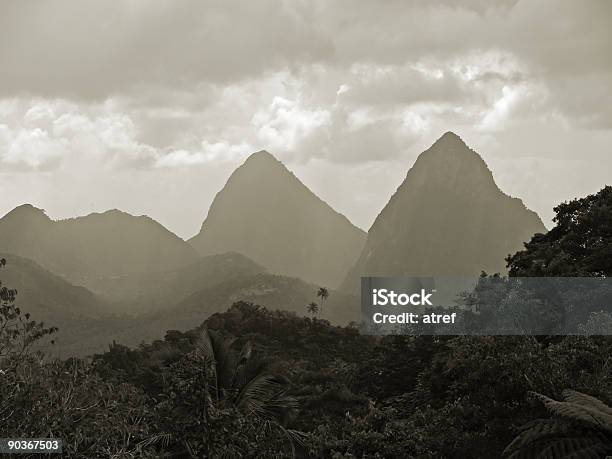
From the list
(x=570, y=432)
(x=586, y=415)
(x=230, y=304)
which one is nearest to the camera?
(x=586, y=415)

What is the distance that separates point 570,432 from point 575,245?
16.4 m

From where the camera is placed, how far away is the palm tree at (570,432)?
9742 mm

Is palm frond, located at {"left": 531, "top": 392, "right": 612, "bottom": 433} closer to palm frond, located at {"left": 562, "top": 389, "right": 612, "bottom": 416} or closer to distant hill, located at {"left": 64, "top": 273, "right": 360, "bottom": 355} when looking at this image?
palm frond, located at {"left": 562, "top": 389, "right": 612, "bottom": 416}

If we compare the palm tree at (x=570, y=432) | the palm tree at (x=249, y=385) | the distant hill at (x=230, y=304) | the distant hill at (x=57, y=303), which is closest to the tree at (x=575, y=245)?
the palm tree at (x=249, y=385)

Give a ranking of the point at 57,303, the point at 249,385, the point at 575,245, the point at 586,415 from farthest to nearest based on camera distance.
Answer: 1. the point at 57,303
2. the point at 575,245
3. the point at 249,385
4. the point at 586,415

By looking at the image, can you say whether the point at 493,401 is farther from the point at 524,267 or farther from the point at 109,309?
the point at 109,309

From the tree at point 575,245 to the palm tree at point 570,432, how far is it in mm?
12213

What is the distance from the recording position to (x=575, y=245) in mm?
25312

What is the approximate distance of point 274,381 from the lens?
14.8 m

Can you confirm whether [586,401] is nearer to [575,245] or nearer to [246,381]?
[246,381]

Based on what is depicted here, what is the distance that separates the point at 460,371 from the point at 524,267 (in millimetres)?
12787

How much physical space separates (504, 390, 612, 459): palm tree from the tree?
12213 mm

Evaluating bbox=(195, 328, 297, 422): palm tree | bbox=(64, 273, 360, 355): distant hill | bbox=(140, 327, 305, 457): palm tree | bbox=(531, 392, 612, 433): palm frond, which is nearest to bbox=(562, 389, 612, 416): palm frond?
bbox=(531, 392, 612, 433): palm frond

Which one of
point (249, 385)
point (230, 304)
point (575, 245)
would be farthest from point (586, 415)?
point (230, 304)
